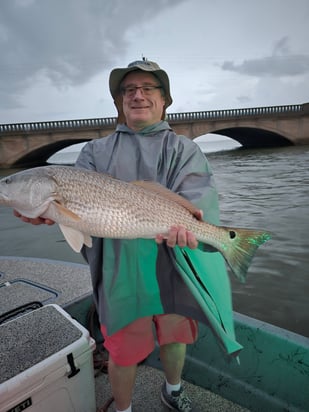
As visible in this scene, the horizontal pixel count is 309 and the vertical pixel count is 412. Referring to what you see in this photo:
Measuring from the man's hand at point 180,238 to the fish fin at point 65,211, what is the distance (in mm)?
594

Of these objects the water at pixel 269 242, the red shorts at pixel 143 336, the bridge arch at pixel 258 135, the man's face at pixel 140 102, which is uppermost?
the bridge arch at pixel 258 135

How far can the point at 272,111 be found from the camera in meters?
36.2

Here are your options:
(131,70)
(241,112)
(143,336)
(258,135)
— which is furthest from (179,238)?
(258,135)

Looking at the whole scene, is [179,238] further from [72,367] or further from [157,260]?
[72,367]

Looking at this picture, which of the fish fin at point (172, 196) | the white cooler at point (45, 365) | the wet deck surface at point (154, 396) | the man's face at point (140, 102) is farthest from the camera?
the wet deck surface at point (154, 396)

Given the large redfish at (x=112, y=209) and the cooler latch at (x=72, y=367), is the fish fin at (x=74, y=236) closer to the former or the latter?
the large redfish at (x=112, y=209)

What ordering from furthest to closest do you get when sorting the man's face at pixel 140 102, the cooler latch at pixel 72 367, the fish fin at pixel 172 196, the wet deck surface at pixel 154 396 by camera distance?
the wet deck surface at pixel 154 396 < the man's face at pixel 140 102 < the fish fin at pixel 172 196 < the cooler latch at pixel 72 367

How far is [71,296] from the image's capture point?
3.52 meters

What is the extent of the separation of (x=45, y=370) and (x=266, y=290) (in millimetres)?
4856

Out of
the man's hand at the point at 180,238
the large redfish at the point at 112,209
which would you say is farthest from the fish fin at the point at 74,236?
the man's hand at the point at 180,238

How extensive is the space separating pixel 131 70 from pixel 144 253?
148 centimetres

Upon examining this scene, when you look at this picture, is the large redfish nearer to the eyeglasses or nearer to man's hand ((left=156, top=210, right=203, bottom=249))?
man's hand ((left=156, top=210, right=203, bottom=249))

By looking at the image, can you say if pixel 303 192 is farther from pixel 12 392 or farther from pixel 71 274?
pixel 12 392

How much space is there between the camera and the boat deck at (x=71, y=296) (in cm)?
275
